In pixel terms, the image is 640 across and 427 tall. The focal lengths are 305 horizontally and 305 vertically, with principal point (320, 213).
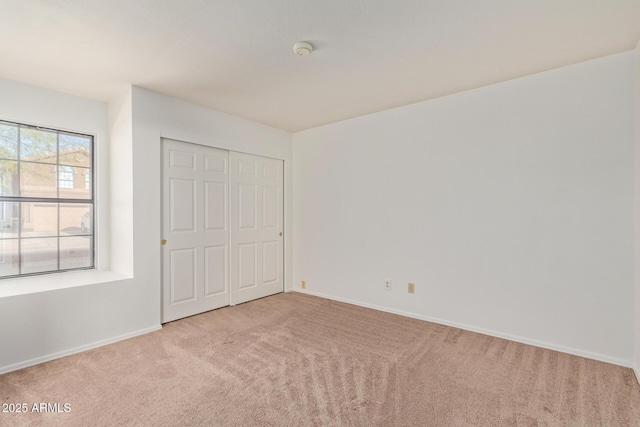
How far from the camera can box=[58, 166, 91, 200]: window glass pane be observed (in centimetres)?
321

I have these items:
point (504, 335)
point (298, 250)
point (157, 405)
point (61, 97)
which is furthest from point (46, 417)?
point (504, 335)

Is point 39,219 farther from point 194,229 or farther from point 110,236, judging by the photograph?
point 194,229

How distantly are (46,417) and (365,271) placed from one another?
3132 millimetres

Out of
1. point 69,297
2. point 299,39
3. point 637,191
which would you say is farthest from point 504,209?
point 69,297

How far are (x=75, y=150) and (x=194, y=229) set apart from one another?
1.49 m

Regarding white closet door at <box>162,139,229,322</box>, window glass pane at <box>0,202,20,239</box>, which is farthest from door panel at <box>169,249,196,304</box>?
window glass pane at <box>0,202,20,239</box>

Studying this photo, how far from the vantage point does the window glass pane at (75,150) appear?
3223 millimetres

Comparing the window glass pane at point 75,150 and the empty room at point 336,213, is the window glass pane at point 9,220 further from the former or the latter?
the window glass pane at point 75,150

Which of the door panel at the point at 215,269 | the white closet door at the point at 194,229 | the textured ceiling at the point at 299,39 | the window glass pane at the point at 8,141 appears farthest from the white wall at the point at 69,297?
the door panel at the point at 215,269

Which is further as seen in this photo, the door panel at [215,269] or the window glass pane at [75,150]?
the door panel at [215,269]

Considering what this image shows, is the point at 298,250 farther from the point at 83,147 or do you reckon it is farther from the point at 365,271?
the point at 83,147

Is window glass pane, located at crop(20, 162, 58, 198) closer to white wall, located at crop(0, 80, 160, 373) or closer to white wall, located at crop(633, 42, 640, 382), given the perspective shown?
white wall, located at crop(0, 80, 160, 373)

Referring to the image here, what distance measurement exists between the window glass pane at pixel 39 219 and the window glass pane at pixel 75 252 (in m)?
0.15

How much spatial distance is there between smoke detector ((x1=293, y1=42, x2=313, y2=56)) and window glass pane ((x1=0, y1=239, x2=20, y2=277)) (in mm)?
3178
